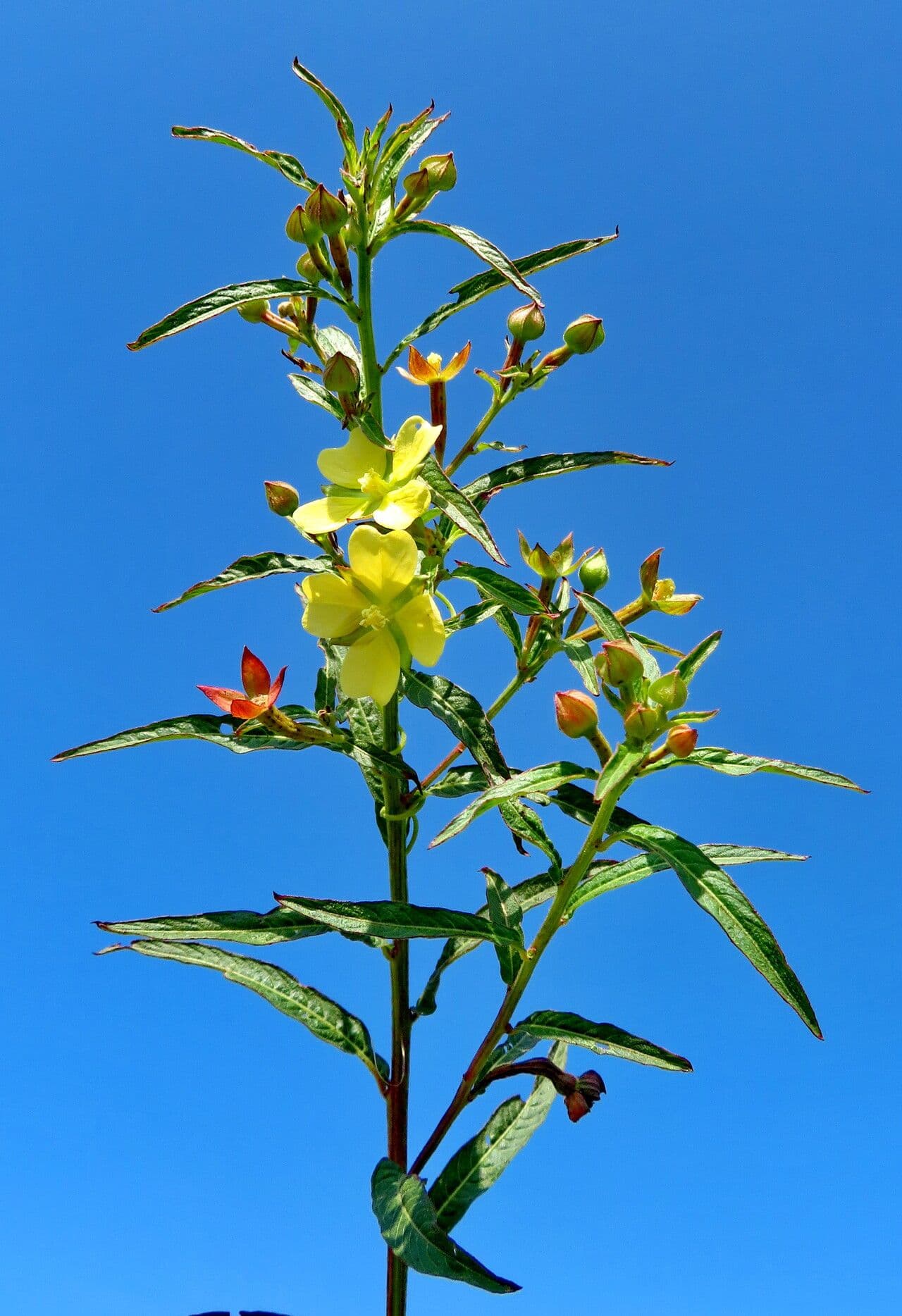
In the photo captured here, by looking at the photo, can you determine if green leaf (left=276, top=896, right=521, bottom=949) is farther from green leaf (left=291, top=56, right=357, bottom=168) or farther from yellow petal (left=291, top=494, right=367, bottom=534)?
green leaf (left=291, top=56, right=357, bottom=168)

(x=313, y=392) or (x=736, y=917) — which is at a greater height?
(x=313, y=392)

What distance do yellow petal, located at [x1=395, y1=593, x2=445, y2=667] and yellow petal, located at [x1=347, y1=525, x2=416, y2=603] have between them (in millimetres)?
48

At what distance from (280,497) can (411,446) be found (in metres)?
0.27

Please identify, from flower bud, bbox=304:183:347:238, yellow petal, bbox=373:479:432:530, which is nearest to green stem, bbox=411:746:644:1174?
yellow petal, bbox=373:479:432:530

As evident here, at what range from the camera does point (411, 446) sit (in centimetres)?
175

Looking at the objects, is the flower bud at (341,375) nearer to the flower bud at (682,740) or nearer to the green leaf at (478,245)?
the green leaf at (478,245)

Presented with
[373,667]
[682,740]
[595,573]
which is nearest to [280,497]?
[373,667]

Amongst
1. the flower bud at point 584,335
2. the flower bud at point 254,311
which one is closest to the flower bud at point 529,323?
the flower bud at point 584,335

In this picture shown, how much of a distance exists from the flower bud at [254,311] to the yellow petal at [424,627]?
0.74m

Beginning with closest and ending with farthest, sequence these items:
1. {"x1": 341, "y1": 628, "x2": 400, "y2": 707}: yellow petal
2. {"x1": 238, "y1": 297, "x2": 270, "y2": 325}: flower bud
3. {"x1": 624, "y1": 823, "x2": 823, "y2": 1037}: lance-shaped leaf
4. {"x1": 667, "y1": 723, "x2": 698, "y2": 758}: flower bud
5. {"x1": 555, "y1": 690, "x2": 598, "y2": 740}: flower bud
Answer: {"x1": 624, "y1": 823, "x2": 823, "y2": 1037}: lance-shaped leaf → {"x1": 667, "y1": 723, "x2": 698, "y2": 758}: flower bud → {"x1": 555, "y1": 690, "x2": 598, "y2": 740}: flower bud → {"x1": 341, "y1": 628, "x2": 400, "y2": 707}: yellow petal → {"x1": 238, "y1": 297, "x2": 270, "y2": 325}: flower bud

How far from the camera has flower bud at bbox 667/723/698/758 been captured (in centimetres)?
147

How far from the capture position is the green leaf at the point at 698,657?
1574 millimetres

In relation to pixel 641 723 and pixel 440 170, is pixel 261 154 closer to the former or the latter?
pixel 440 170

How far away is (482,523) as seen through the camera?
160 cm
